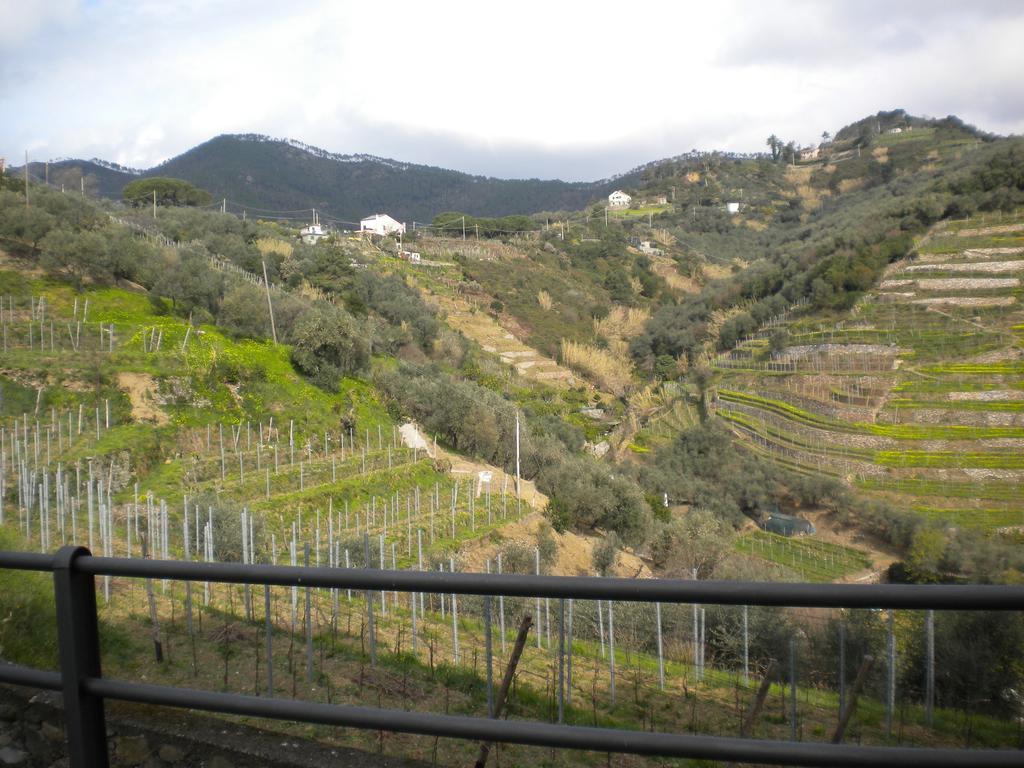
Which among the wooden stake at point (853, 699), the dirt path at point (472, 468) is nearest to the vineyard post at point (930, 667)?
the wooden stake at point (853, 699)

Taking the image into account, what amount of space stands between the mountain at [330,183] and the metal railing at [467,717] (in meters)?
101

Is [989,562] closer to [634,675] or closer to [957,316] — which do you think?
[634,675]

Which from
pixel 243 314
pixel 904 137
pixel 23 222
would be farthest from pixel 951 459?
pixel 904 137

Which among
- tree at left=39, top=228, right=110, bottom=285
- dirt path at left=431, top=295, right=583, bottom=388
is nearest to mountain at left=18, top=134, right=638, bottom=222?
dirt path at left=431, top=295, right=583, bottom=388

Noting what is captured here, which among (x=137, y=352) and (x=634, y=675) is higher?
(x=137, y=352)

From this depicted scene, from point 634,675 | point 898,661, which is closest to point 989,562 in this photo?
point 634,675

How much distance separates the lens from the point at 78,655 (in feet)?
6.44

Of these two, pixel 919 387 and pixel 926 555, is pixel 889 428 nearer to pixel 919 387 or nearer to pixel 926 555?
pixel 919 387

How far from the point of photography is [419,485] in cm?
2166

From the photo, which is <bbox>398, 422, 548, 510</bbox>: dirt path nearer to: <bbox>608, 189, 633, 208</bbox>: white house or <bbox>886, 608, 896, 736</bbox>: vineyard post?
<bbox>886, 608, 896, 736</bbox>: vineyard post

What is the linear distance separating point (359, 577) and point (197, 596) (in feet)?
24.0

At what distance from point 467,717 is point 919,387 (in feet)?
132

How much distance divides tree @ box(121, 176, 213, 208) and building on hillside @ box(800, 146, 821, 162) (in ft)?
376

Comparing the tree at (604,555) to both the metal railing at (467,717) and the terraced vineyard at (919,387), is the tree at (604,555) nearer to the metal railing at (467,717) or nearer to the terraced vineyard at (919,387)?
the terraced vineyard at (919,387)
